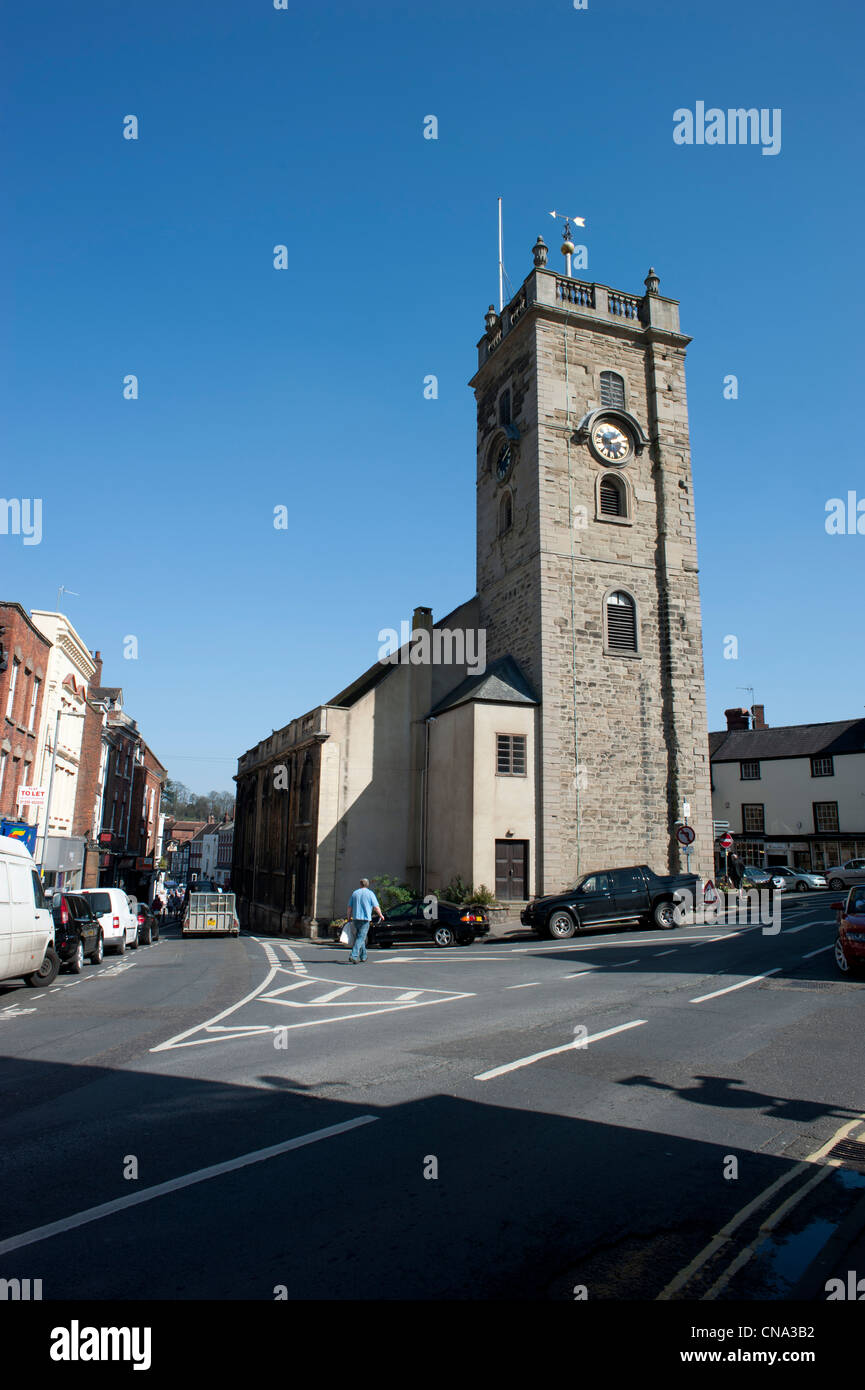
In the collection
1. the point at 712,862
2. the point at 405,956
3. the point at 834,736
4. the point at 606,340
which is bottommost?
the point at 405,956

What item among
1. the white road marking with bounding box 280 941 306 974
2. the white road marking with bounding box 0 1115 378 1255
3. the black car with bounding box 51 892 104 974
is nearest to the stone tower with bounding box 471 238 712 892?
the white road marking with bounding box 280 941 306 974

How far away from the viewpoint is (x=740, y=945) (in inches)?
684

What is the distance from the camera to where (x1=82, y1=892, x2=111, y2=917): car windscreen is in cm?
2258

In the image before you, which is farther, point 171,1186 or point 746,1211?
point 171,1186

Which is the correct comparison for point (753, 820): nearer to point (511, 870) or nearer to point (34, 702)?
point (511, 870)

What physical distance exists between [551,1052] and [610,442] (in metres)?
26.2

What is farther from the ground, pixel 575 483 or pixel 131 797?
pixel 575 483

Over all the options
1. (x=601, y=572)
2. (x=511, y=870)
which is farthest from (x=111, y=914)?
(x=601, y=572)

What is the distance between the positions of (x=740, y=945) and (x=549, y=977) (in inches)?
221

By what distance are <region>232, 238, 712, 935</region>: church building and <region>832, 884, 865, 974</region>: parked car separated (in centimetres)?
1339

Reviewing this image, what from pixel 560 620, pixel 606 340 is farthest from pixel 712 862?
pixel 606 340

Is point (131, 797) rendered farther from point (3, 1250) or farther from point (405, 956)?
point (3, 1250)

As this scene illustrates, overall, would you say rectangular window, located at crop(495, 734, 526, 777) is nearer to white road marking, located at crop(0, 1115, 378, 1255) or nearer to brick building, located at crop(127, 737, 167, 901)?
white road marking, located at crop(0, 1115, 378, 1255)

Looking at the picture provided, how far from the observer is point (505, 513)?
32312mm
